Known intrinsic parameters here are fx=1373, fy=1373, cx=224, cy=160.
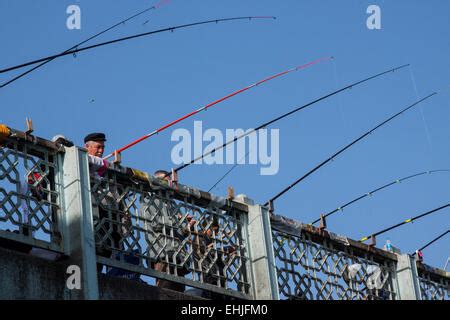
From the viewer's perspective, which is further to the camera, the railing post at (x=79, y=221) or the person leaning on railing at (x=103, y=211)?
the person leaning on railing at (x=103, y=211)

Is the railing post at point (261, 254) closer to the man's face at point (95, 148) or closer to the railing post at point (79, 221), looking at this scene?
the man's face at point (95, 148)

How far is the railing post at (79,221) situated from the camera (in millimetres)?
12531

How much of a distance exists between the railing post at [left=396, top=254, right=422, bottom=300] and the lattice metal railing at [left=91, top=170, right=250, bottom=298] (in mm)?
2783

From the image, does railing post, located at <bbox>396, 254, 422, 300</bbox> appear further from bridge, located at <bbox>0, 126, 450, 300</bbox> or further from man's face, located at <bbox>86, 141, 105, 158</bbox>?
man's face, located at <bbox>86, 141, 105, 158</bbox>

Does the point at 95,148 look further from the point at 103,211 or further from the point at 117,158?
the point at 103,211

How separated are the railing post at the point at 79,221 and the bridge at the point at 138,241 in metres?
0.01

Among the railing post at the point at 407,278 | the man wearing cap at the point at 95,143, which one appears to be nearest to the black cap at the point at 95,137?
the man wearing cap at the point at 95,143

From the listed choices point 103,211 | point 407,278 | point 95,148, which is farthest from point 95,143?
point 407,278

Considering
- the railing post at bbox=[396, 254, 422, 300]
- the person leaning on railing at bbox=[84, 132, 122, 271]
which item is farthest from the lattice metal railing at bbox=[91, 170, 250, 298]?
the railing post at bbox=[396, 254, 422, 300]

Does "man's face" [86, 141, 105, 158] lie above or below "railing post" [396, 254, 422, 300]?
above

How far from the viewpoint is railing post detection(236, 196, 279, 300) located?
1461cm
